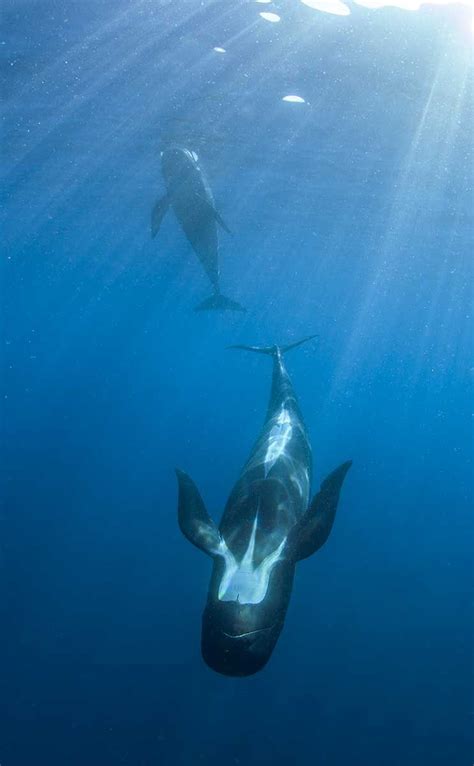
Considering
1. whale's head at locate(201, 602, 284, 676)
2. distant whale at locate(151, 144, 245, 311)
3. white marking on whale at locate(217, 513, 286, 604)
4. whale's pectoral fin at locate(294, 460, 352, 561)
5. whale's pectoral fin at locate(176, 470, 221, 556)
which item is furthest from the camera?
distant whale at locate(151, 144, 245, 311)

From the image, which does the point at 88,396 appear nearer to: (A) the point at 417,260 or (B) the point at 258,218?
(B) the point at 258,218

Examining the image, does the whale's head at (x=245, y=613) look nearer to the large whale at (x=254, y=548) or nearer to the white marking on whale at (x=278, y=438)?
the large whale at (x=254, y=548)

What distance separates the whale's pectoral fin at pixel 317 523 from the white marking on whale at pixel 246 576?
0.81 feet

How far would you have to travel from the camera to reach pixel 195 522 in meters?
4.94

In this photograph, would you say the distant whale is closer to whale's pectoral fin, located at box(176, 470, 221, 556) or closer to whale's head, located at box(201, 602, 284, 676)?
whale's pectoral fin, located at box(176, 470, 221, 556)

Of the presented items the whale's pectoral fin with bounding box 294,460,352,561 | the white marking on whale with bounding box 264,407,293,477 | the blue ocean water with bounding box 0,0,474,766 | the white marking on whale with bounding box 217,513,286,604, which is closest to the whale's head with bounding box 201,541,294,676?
the white marking on whale with bounding box 217,513,286,604

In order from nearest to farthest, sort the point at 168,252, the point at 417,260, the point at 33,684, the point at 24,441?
the point at 33,684 → the point at 24,441 → the point at 417,260 → the point at 168,252

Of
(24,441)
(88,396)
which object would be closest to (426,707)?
(24,441)

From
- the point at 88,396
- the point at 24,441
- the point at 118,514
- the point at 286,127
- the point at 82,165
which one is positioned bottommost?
the point at 88,396

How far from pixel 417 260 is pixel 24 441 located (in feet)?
103

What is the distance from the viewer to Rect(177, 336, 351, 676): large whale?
3.96 meters

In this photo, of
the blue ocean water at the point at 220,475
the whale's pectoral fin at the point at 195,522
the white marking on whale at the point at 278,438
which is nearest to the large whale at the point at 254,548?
the whale's pectoral fin at the point at 195,522

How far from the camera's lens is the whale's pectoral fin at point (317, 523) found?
4.49 m

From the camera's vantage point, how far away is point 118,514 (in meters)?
15.6
